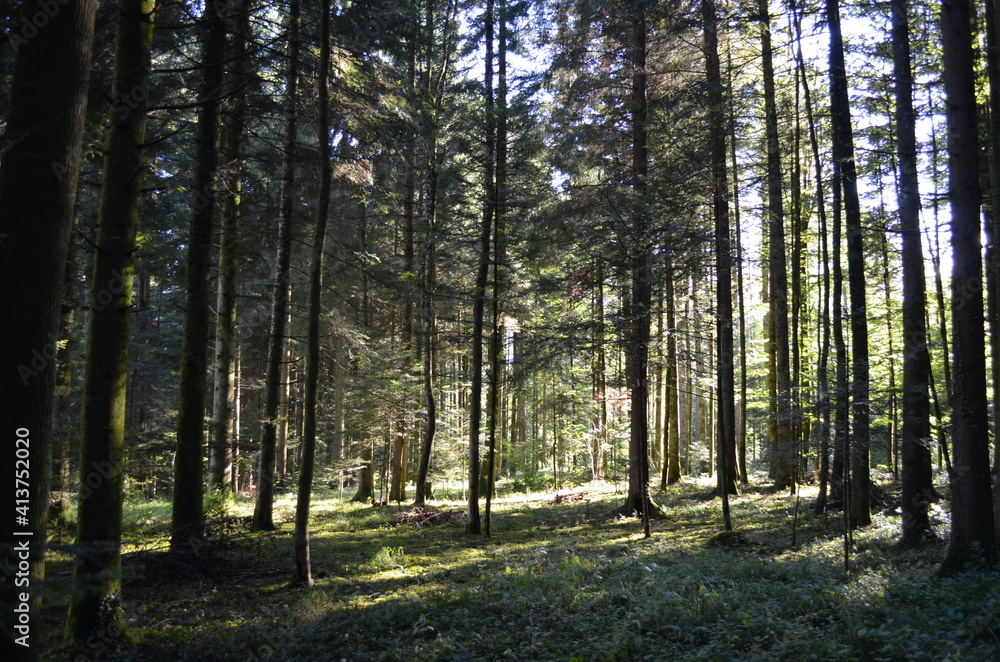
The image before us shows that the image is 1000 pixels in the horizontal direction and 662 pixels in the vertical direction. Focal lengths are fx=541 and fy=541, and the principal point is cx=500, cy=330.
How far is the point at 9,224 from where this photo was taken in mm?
3578

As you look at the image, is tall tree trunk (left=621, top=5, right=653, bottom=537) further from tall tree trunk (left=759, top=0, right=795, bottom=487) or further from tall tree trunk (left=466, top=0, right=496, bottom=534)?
tall tree trunk (left=466, top=0, right=496, bottom=534)

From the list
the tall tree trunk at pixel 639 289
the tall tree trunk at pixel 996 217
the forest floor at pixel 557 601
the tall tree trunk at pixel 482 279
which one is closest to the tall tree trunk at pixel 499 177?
the tall tree trunk at pixel 482 279

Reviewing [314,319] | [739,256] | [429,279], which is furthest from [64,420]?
[739,256]

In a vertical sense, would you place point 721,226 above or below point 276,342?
above

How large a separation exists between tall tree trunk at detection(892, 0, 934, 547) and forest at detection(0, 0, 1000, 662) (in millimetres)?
62

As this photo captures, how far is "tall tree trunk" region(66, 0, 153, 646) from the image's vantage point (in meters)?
5.61

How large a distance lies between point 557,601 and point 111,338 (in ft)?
20.4

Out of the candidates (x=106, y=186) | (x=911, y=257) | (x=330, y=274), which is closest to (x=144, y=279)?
(x=330, y=274)

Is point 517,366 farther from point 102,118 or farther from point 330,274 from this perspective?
point 102,118

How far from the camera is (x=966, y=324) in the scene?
7672 millimetres

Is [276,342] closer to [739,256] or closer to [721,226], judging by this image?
[721,226]

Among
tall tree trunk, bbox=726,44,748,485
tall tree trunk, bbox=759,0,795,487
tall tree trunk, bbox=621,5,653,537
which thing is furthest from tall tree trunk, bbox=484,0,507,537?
tall tree trunk, bbox=759,0,795,487

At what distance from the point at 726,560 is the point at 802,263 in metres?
13.5
